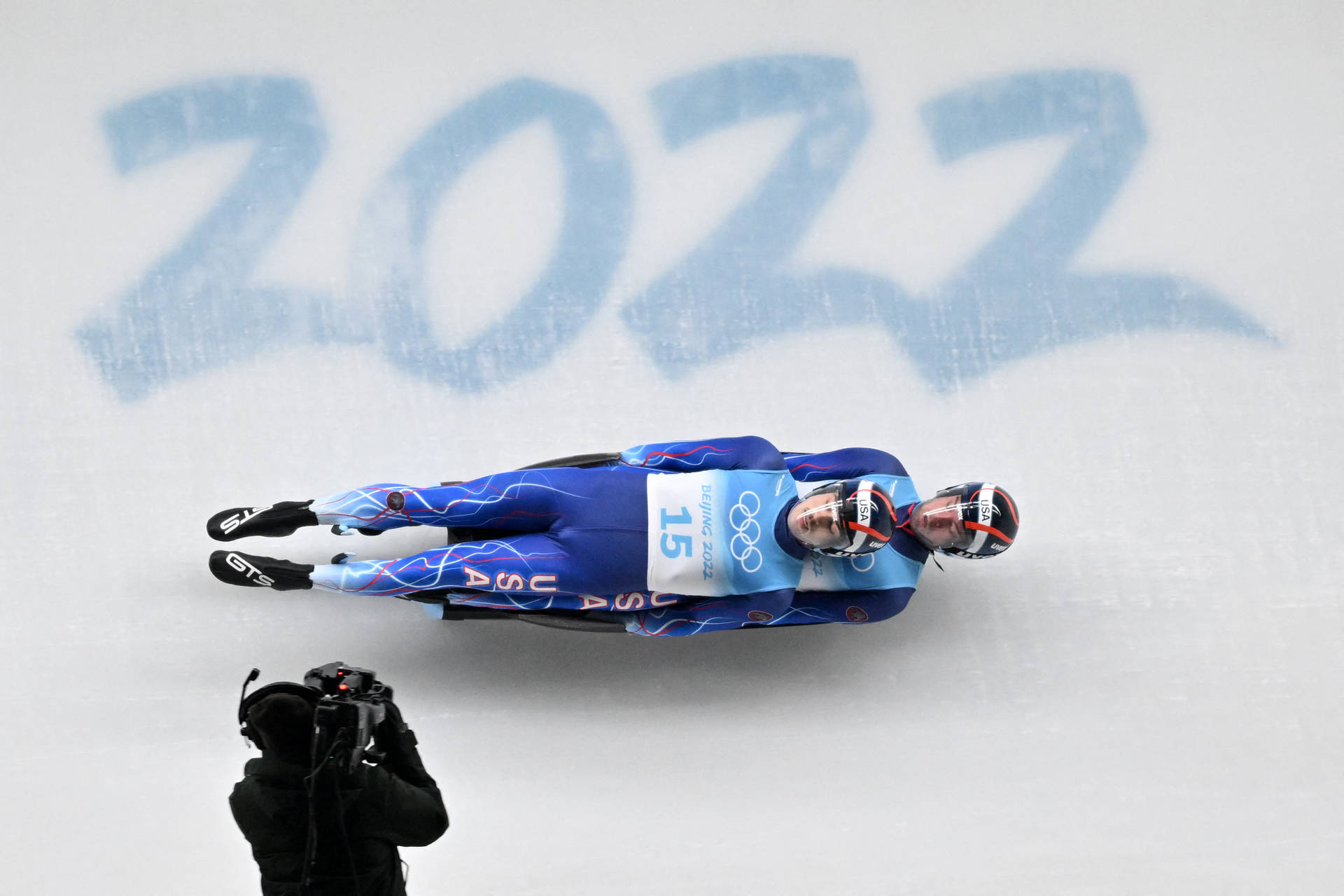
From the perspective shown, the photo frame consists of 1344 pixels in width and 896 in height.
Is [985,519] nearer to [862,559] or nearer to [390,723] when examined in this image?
[862,559]

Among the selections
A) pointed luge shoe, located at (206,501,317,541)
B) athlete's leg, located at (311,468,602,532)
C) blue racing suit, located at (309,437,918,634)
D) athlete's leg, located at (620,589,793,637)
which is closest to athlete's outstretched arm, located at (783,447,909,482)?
blue racing suit, located at (309,437,918,634)

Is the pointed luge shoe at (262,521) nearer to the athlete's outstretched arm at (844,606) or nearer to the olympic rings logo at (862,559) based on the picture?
the athlete's outstretched arm at (844,606)

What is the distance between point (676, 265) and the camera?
4246 millimetres

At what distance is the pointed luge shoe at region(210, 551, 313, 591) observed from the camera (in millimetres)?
3695

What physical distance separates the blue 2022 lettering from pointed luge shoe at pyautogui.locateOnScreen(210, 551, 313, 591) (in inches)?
29.5

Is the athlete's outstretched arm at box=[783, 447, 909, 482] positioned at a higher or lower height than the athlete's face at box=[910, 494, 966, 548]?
higher

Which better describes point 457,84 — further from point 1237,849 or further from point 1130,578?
point 1237,849

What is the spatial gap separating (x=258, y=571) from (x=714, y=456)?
1.50 metres

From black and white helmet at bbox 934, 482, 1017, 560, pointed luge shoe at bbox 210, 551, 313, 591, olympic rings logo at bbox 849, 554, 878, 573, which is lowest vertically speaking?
olympic rings logo at bbox 849, 554, 878, 573

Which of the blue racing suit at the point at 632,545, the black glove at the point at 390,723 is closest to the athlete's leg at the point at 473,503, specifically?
the blue racing suit at the point at 632,545

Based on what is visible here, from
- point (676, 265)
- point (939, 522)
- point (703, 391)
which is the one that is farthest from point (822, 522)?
point (676, 265)

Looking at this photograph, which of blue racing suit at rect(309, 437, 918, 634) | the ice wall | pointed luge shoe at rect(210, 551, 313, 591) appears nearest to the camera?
blue racing suit at rect(309, 437, 918, 634)

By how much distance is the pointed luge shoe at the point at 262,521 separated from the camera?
12.2 feet

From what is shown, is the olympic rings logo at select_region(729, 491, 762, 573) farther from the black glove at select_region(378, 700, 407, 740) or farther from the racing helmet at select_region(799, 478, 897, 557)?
the black glove at select_region(378, 700, 407, 740)
